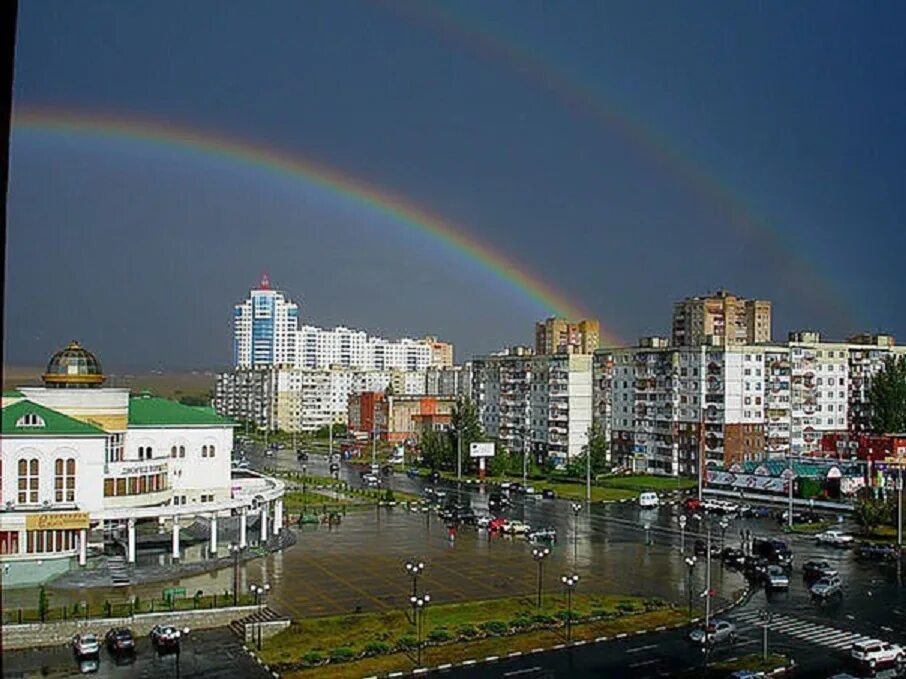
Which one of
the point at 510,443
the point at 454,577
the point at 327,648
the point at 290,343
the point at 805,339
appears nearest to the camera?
the point at 327,648

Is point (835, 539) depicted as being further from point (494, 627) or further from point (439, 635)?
point (439, 635)

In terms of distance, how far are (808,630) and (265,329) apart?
101 meters

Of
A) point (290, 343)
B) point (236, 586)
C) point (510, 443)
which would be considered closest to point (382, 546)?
point (236, 586)

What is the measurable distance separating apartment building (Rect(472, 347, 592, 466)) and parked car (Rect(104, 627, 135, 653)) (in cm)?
2787

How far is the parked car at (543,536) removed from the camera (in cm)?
2236

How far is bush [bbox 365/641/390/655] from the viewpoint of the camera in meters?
12.4

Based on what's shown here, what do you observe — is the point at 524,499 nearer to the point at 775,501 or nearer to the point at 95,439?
the point at 775,501

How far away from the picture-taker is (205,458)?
23.0 meters

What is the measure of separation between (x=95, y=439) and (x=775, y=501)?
64.2 feet

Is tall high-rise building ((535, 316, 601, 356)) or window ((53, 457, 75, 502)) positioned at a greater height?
tall high-rise building ((535, 316, 601, 356))

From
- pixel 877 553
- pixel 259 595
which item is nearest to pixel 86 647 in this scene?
pixel 259 595

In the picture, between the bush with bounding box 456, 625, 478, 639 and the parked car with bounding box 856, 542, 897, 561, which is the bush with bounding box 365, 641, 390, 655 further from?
the parked car with bounding box 856, 542, 897, 561

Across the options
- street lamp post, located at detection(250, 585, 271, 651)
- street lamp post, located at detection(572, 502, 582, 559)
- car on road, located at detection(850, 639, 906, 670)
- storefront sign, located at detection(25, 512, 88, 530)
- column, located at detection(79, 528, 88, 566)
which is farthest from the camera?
street lamp post, located at detection(572, 502, 582, 559)

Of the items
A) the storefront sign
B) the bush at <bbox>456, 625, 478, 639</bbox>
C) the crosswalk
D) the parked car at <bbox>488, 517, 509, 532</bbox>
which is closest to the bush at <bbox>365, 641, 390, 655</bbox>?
the bush at <bbox>456, 625, 478, 639</bbox>
